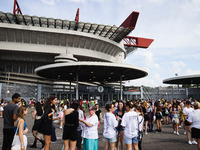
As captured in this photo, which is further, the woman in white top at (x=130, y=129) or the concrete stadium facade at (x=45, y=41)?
the concrete stadium facade at (x=45, y=41)

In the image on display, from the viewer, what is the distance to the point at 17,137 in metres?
3.58

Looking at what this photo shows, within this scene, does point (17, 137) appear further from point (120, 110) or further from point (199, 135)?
point (199, 135)

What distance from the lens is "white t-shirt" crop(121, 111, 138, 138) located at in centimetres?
418

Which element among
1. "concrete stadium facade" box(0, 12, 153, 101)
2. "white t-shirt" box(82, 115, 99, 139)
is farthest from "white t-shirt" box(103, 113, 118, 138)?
"concrete stadium facade" box(0, 12, 153, 101)

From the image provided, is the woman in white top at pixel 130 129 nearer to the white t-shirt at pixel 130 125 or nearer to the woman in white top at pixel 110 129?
the white t-shirt at pixel 130 125

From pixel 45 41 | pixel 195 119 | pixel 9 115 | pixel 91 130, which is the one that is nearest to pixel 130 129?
pixel 91 130

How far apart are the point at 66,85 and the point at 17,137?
43562 millimetres

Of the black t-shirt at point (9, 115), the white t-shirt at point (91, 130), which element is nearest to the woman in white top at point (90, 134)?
the white t-shirt at point (91, 130)

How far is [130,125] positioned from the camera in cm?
421

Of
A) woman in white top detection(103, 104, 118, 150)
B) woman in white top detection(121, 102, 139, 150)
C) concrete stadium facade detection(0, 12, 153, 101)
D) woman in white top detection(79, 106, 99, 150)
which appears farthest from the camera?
concrete stadium facade detection(0, 12, 153, 101)

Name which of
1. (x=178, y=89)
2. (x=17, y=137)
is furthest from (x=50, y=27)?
(x=17, y=137)

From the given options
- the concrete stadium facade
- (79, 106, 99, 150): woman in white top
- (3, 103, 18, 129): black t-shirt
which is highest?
the concrete stadium facade

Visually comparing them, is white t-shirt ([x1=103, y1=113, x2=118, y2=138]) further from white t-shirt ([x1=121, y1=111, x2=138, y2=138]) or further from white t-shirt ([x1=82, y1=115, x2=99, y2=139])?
white t-shirt ([x1=82, y1=115, x2=99, y2=139])

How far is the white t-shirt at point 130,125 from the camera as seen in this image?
13.7 ft
